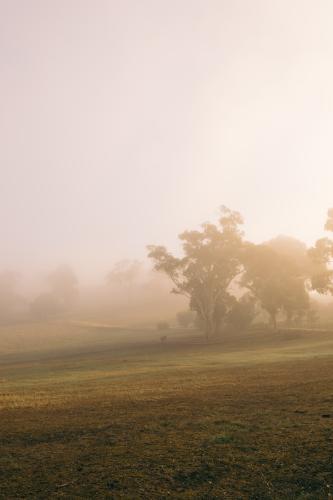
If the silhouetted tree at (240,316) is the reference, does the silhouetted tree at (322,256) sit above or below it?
above

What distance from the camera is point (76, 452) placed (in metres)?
9.80

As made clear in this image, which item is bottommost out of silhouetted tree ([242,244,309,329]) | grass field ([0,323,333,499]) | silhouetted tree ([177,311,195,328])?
silhouetted tree ([177,311,195,328])

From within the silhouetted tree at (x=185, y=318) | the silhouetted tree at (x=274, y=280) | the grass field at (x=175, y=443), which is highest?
the silhouetted tree at (x=274, y=280)

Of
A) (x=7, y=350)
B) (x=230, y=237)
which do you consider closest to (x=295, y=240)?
(x=230, y=237)

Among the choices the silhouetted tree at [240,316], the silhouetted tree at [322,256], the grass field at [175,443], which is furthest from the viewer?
the silhouetted tree at [240,316]

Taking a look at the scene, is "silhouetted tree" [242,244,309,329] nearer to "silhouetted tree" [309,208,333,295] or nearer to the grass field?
"silhouetted tree" [309,208,333,295]

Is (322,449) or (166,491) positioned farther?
(322,449)

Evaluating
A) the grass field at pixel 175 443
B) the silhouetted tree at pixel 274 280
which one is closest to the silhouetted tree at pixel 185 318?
the silhouetted tree at pixel 274 280

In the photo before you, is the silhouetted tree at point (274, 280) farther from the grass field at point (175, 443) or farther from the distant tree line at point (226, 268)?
the grass field at point (175, 443)

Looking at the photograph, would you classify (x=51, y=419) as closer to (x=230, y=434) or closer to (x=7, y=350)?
(x=230, y=434)

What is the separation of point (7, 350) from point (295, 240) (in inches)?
3189

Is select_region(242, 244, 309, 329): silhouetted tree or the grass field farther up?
select_region(242, 244, 309, 329): silhouetted tree

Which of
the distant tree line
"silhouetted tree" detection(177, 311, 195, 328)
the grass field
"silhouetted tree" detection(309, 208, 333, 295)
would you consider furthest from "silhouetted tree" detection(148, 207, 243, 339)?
the grass field

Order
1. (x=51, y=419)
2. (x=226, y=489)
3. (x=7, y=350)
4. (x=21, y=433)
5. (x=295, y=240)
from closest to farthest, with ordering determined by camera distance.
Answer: (x=226, y=489) → (x=21, y=433) → (x=51, y=419) → (x=7, y=350) → (x=295, y=240)
